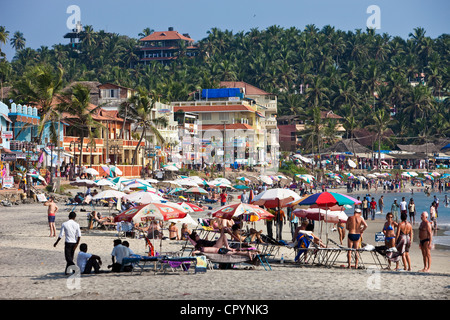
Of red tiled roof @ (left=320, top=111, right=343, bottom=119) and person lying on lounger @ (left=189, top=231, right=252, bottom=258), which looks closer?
person lying on lounger @ (left=189, top=231, right=252, bottom=258)

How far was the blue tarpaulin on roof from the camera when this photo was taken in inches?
3413

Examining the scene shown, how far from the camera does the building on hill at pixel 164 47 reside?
15712 centimetres

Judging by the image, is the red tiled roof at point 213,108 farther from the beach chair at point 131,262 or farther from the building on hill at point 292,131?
the beach chair at point 131,262

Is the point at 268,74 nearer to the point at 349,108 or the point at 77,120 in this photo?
Result: the point at 349,108

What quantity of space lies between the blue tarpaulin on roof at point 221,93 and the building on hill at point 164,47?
69284mm

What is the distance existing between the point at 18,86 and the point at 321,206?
3532cm

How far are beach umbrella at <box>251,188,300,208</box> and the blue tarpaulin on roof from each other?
6637 centimetres

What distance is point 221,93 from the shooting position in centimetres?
8794

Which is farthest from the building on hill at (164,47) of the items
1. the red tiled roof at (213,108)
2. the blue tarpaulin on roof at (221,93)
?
the red tiled roof at (213,108)

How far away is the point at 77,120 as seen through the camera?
5562 cm

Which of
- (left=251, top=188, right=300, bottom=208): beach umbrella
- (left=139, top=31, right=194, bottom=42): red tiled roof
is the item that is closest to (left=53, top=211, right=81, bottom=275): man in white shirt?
(left=251, top=188, right=300, bottom=208): beach umbrella

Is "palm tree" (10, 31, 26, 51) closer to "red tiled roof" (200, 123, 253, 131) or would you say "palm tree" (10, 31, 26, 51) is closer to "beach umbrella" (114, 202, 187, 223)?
"red tiled roof" (200, 123, 253, 131)
